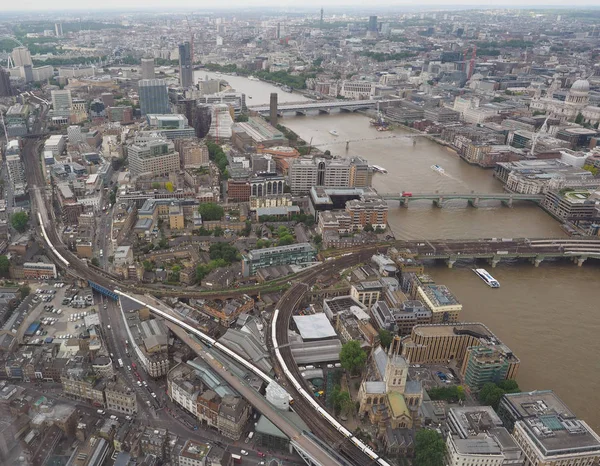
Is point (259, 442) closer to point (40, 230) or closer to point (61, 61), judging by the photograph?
point (40, 230)

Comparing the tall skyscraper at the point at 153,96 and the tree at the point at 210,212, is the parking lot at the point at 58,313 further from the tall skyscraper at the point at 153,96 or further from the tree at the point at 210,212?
the tall skyscraper at the point at 153,96

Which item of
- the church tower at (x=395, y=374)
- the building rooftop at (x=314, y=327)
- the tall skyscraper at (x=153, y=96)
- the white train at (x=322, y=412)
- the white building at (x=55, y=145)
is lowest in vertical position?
the building rooftop at (x=314, y=327)

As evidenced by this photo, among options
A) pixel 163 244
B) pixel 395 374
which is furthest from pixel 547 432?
pixel 163 244

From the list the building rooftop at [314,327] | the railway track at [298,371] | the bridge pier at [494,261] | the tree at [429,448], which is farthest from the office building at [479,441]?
the bridge pier at [494,261]

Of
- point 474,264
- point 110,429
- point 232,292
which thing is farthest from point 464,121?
point 110,429

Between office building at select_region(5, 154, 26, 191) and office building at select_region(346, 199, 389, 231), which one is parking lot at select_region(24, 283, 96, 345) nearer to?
office building at select_region(346, 199, 389, 231)

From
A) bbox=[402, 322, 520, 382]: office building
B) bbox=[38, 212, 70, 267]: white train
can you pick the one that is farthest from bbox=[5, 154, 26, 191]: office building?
bbox=[402, 322, 520, 382]: office building
